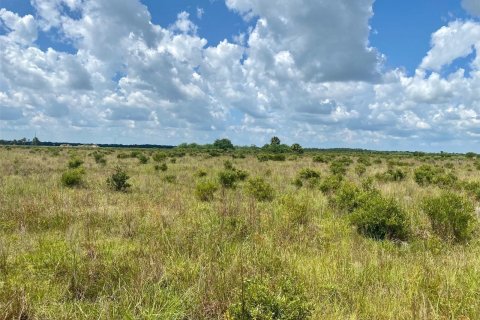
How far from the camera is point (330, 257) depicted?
238 inches

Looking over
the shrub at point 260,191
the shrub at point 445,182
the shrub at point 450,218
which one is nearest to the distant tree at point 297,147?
the shrub at point 445,182

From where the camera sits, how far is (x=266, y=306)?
3.64 m

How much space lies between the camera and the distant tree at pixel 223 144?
120 meters

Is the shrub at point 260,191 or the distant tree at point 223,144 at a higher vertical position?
the distant tree at point 223,144

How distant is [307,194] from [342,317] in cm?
1048

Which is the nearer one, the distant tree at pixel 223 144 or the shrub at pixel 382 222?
the shrub at pixel 382 222

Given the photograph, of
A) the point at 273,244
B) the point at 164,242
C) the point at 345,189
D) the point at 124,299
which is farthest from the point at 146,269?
the point at 345,189

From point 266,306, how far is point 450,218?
652 cm

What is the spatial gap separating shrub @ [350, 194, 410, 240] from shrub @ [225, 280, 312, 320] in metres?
5.28

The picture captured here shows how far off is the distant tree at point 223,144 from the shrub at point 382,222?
109 meters

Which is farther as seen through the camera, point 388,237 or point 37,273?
point 388,237

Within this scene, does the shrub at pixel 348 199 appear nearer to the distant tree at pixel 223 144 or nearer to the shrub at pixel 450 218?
the shrub at pixel 450 218

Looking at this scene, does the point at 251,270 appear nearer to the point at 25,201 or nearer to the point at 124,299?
the point at 124,299

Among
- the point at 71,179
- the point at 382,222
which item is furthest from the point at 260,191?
the point at 71,179
